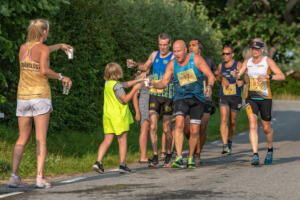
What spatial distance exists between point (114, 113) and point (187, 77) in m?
1.40

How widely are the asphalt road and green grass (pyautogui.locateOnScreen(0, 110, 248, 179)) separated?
63 centimetres

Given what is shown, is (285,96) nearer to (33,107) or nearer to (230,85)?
(230,85)

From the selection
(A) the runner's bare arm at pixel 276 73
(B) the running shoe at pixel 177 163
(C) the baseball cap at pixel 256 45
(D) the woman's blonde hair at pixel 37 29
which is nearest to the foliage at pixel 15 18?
(D) the woman's blonde hair at pixel 37 29

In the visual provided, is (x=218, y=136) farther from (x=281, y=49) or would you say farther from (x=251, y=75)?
(x=281, y=49)

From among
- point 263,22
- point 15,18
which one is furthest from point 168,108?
point 263,22

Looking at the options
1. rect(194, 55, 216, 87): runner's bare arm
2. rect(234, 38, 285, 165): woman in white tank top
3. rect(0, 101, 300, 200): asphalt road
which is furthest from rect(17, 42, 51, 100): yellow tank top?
rect(234, 38, 285, 165): woman in white tank top

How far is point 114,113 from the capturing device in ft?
32.2

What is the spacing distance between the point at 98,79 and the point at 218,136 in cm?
424

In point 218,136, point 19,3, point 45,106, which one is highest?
point 19,3

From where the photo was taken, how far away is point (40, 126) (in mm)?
8250

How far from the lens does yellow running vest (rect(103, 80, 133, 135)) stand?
981 centimetres

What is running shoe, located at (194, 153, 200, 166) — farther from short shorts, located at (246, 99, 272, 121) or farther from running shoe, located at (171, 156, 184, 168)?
short shorts, located at (246, 99, 272, 121)

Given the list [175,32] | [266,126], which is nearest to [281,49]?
[175,32]

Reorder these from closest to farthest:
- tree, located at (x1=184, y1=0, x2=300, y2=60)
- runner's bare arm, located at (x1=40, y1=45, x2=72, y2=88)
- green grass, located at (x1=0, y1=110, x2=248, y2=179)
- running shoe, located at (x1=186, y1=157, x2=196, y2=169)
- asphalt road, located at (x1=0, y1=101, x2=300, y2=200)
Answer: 1. asphalt road, located at (x1=0, y1=101, x2=300, y2=200)
2. runner's bare arm, located at (x1=40, y1=45, x2=72, y2=88)
3. green grass, located at (x1=0, y1=110, x2=248, y2=179)
4. running shoe, located at (x1=186, y1=157, x2=196, y2=169)
5. tree, located at (x1=184, y1=0, x2=300, y2=60)
